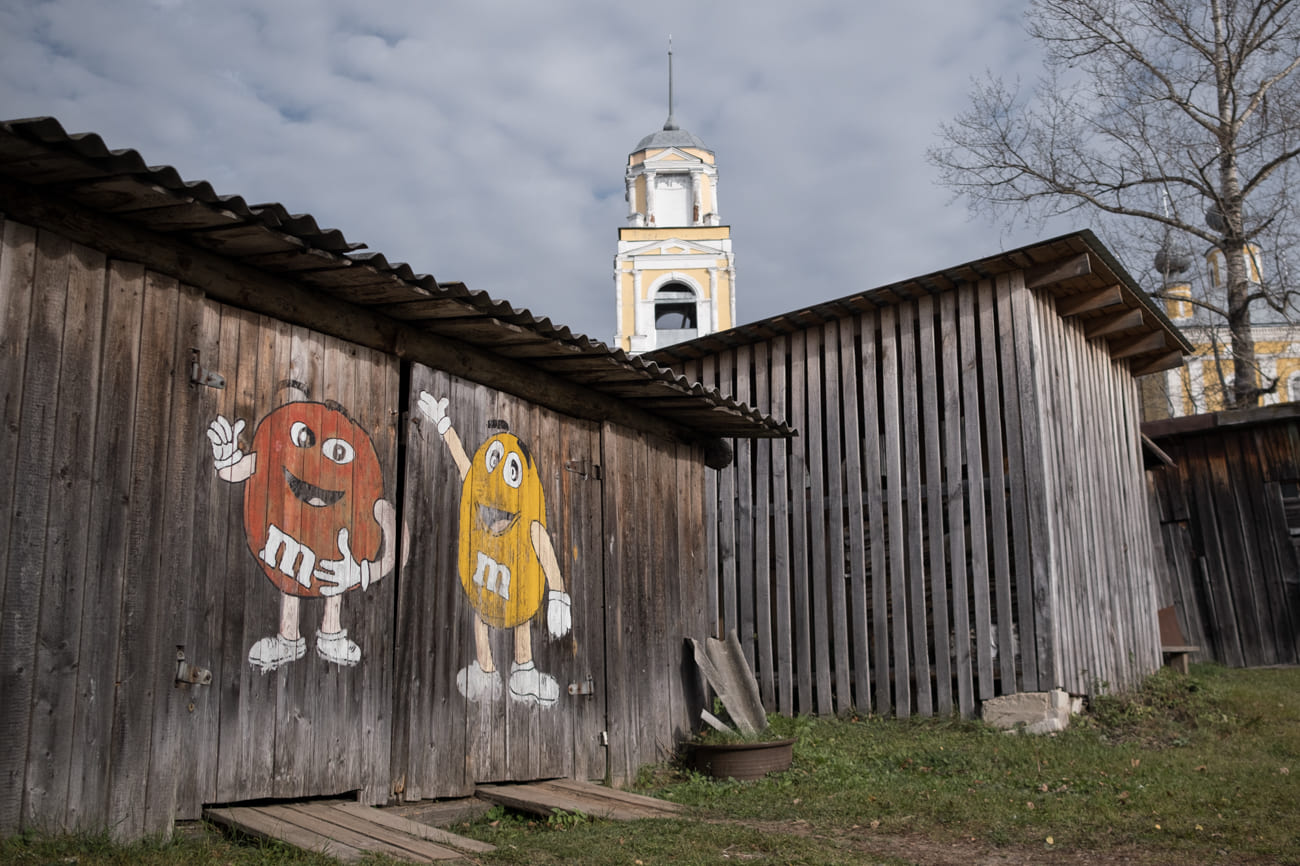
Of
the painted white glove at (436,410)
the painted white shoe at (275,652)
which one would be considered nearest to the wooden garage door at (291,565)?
the painted white shoe at (275,652)

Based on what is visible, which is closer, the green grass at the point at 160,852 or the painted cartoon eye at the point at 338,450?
the green grass at the point at 160,852

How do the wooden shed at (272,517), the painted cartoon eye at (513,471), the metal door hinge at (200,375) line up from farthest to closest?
the painted cartoon eye at (513,471), the metal door hinge at (200,375), the wooden shed at (272,517)

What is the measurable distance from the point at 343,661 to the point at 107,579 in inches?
58.7

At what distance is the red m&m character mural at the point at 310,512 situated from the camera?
211 inches

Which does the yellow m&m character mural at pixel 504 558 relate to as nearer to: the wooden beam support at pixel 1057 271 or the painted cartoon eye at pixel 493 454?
the painted cartoon eye at pixel 493 454

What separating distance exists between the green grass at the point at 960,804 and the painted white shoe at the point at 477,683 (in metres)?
0.73

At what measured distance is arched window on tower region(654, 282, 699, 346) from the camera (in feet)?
132

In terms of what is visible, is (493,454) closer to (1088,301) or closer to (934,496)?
(934,496)

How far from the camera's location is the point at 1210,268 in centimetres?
2136

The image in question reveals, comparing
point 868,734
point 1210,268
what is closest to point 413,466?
point 868,734

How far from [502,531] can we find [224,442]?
229cm

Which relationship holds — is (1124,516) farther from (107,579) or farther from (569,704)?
(107,579)

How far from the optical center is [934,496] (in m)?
10.6

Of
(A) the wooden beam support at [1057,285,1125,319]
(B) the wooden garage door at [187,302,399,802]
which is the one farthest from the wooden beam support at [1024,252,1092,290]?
(B) the wooden garage door at [187,302,399,802]
